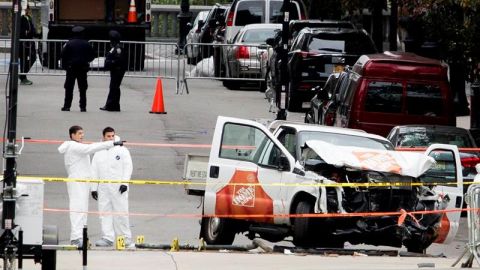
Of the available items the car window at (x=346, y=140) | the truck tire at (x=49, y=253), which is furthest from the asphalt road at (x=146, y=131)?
the truck tire at (x=49, y=253)

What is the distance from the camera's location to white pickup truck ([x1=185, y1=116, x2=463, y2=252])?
16.1m

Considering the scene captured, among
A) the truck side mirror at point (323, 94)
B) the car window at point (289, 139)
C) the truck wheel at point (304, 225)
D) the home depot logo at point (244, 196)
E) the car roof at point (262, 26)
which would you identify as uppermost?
the car roof at point (262, 26)

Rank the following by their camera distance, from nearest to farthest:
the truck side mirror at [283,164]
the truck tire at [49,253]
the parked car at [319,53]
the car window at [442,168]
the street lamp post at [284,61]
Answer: the truck tire at [49,253] < the truck side mirror at [283,164] < the car window at [442,168] < the street lamp post at [284,61] < the parked car at [319,53]

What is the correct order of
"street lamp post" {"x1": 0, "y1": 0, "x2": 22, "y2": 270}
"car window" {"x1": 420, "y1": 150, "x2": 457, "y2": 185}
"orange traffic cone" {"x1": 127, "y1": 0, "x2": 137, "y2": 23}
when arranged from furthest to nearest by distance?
"orange traffic cone" {"x1": 127, "y1": 0, "x2": 137, "y2": 23}, "car window" {"x1": 420, "y1": 150, "x2": 457, "y2": 185}, "street lamp post" {"x1": 0, "y1": 0, "x2": 22, "y2": 270}

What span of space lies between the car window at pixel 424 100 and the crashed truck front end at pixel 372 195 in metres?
6.11

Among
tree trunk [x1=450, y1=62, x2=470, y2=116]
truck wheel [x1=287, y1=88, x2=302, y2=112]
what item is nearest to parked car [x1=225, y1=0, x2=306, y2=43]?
tree trunk [x1=450, y1=62, x2=470, y2=116]

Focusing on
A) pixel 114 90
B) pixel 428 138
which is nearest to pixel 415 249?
pixel 428 138

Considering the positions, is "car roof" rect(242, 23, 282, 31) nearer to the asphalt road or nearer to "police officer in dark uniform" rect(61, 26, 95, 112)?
the asphalt road

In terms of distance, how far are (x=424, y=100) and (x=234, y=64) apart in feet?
41.2

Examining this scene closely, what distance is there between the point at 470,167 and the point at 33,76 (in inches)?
751

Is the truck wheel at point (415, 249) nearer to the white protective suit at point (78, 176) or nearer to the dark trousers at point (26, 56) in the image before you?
the white protective suit at point (78, 176)

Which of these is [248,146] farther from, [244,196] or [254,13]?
[254,13]

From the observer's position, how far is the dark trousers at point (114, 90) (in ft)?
93.7

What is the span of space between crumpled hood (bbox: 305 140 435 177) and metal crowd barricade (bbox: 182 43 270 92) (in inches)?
670
